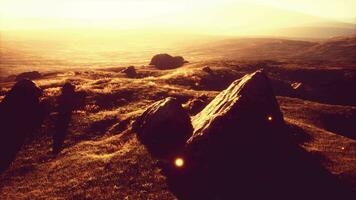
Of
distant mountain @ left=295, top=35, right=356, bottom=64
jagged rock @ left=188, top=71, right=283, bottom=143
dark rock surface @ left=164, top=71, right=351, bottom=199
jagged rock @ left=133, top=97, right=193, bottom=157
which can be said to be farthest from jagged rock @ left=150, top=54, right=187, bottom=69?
distant mountain @ left=295, top=35, right=356, bottom=64

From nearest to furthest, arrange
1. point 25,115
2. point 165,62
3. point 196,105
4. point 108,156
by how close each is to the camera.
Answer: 1. point 108,156
2. point 25,115
3. point 196,105
4. point 165,62

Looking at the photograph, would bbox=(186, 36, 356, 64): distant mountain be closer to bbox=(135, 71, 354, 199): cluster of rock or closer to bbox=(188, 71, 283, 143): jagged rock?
bbox=(188, 71, 283, 143): jagged rock

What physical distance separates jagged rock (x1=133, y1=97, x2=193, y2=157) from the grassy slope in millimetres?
1190

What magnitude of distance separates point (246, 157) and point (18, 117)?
85.6 ft

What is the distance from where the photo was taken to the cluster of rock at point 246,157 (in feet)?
77.3

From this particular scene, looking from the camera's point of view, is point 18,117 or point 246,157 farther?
point 18,117

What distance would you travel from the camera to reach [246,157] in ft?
82.6

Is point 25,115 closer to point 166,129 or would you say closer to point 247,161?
point 166,129

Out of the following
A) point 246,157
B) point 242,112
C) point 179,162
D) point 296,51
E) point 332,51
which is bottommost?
point 296,51

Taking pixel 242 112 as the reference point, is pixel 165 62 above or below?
below

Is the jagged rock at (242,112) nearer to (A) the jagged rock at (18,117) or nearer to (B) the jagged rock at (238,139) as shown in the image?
(B) the jagged rock at (238,139)

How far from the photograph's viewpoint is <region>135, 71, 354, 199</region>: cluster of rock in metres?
23.5

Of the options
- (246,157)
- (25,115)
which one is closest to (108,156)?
(246,157)

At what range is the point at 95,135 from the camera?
35.5 meters
